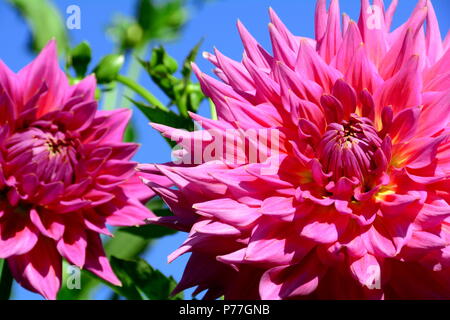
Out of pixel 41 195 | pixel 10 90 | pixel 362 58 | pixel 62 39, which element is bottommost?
pixel 41 195

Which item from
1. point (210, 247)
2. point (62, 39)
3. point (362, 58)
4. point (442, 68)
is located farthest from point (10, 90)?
point (62, 39)

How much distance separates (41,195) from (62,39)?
1453 millimetres

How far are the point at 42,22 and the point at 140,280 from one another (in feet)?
5.12

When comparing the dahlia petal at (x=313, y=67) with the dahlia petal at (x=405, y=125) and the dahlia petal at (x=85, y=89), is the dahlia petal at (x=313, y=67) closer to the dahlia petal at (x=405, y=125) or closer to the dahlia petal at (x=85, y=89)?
the dahlia petal at (x=405, y=125)

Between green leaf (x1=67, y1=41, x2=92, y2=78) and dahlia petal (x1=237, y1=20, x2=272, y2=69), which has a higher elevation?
green leaf (x1=67, y1=41, x2=92, y2=78)

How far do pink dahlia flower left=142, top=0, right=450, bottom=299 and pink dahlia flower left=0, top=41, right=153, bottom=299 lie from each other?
263 mm

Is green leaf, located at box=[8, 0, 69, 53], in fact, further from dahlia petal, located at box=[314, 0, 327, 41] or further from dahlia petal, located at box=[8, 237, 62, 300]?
dahlia petal, located at box=[314, 0, 327, 41]

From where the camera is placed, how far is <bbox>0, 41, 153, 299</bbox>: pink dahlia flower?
1489 mm

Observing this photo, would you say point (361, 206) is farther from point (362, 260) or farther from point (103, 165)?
point (103, 165)

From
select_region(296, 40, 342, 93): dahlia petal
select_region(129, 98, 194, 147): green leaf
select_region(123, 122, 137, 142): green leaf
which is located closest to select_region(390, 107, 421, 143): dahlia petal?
select_region(296, 40, 342, 93): dahlia petal

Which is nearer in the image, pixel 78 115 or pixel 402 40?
pixel 402 40

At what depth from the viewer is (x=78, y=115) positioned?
5.15 ft

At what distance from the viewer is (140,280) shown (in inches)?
63.3

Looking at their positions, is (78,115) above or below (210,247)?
above
